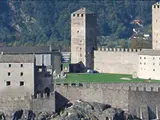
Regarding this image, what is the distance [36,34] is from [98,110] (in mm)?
92602

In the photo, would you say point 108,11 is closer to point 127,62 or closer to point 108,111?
point 127,62

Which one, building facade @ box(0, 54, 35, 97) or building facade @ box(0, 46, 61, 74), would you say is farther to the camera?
building facade @ box(0, 46, 61, 74)

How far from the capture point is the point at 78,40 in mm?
100188

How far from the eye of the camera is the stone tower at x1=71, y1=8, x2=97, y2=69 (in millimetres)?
99562

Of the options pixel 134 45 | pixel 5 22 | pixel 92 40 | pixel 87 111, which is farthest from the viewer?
pixel 5 22

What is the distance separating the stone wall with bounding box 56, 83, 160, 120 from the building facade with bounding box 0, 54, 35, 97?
84.8 inches

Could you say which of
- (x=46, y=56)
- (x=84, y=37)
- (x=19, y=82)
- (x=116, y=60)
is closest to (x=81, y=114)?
(x=19, y=82)

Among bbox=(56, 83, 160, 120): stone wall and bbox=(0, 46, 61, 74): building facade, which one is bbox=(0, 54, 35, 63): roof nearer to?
bbox=(56, 83, 160, 120): stone wall

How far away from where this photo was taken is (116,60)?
97.1 metres

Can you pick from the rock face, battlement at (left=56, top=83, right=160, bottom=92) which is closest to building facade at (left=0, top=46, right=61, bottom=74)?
battlement at (left=56, top=83, right=160, bottom=92)

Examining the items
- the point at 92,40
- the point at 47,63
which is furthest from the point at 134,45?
the point at 47,63

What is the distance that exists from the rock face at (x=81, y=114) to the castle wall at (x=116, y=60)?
13398 mm

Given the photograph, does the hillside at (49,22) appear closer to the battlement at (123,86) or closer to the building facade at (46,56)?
the building facade at (46,56)

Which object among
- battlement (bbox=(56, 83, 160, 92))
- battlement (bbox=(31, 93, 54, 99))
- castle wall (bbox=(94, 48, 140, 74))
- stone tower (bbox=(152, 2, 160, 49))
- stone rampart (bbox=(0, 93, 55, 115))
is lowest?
stone rampart (bbox=(0, 93, 55, 115))
